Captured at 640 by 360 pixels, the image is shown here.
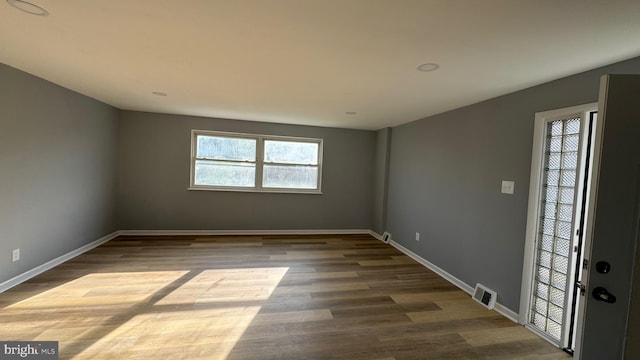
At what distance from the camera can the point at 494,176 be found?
2.87 metres

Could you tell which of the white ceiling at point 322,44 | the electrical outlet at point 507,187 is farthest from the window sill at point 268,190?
the electrical outlet at point 507,187

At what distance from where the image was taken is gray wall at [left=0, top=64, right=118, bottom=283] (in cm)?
263

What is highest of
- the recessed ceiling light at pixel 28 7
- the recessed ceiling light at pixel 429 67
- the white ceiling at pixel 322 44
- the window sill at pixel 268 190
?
the recessed ceiling light at pixel 429 67

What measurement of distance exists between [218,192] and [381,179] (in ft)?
10.4

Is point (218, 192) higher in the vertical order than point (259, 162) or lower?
lower

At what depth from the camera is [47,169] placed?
3.10 m

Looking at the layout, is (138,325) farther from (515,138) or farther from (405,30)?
(515,138)

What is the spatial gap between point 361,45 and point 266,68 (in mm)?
923

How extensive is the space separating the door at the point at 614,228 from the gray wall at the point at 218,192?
4.40 metres

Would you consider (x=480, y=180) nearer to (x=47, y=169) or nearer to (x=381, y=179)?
(x=381, y=179)

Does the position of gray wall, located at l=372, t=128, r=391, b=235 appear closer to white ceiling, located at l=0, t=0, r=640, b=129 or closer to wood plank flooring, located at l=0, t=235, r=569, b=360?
wood plank flooring, located at l=0, t=235, r=569, b=360

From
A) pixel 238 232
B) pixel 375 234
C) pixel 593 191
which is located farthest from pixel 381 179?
pixel 593 191

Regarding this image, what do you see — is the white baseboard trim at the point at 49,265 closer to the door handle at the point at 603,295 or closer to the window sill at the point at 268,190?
the window sill at the point at 268,190

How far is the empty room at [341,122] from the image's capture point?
1.43m
